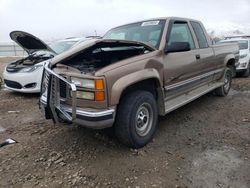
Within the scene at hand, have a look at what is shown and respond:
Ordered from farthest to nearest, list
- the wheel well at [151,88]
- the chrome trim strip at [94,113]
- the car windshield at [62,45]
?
the car windshield at [62,45], the wheel well at [151,88], the chrome trim strip at [94,113]

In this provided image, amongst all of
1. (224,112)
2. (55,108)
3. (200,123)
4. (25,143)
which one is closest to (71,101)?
(55,108)

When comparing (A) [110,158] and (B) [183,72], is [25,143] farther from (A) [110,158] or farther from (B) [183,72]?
(B) [183,72]

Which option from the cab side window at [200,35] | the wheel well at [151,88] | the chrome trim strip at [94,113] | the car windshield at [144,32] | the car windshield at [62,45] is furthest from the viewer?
the car windshield at [62,45]

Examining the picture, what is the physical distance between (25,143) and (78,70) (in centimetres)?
157

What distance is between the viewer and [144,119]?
153 inches

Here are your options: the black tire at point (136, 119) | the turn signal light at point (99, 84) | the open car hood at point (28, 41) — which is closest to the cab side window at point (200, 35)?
the black tire at point (136, 119)

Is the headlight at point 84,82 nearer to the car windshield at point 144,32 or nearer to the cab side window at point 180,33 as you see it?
the car windshield at point 144,32

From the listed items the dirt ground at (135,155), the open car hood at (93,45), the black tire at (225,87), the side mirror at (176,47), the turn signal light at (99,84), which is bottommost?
the dirt ground at (135,155)

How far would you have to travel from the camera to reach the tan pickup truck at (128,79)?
10.7ft

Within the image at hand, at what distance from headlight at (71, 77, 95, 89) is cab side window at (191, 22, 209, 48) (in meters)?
2.90

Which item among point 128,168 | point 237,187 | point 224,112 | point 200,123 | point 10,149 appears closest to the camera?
point 237,187

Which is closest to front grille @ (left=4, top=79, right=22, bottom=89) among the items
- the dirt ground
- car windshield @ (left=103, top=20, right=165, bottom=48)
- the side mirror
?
the dirt ground

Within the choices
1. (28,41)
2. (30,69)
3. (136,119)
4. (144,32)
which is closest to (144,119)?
(136,119)

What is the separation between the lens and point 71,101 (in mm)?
3490
